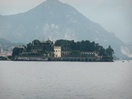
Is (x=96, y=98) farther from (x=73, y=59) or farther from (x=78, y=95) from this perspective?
(x=73, y=59)

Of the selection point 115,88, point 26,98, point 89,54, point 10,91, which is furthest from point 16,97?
point 89,54

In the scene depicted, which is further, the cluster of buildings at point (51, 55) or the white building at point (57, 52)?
the white building at point (57, 52)

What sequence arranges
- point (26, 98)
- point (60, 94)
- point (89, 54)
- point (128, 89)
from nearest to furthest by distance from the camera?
point (26, 98), point (60, 94), point (128, 89), point (89, 54)

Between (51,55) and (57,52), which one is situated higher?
→ (57,52)

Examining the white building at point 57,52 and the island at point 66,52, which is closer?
the island at point 66,52

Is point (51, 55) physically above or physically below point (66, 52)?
below

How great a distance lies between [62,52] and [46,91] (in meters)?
105

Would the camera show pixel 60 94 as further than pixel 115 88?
No

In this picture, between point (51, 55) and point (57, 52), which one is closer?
point (51, 55)

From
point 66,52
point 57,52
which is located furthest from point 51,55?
point 66,52

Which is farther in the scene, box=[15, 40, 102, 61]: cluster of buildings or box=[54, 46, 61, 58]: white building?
box=[54, 46, 61, 58]: white building

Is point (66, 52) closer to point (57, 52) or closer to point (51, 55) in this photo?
point (57, 52)

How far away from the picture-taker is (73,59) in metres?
132

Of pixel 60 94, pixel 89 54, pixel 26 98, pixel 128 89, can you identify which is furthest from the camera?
pixel 89 54
